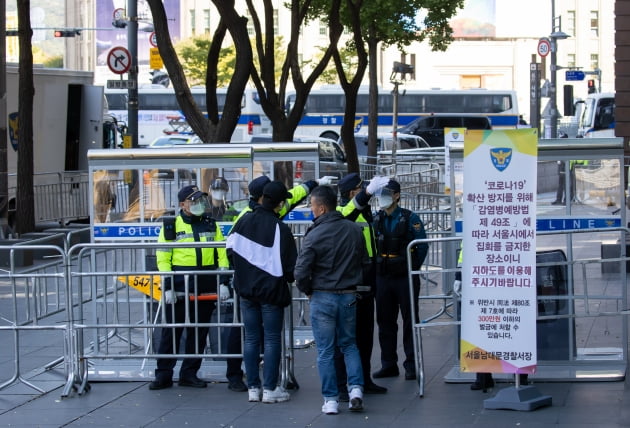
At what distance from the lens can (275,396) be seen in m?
8.57

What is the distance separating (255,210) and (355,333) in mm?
1224

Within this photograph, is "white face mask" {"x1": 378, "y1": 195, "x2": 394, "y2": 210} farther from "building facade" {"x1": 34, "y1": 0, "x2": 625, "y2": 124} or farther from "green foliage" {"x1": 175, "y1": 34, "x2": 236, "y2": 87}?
"building facade" {"x1": 34, "y1": 0, "x2": 625, "y2": 124}

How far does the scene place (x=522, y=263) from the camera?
26.5ft

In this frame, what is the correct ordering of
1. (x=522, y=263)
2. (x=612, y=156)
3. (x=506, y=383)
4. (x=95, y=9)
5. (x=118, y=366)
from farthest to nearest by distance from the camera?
(x=95, y=9) < (x=612, y=156) < (x=118, y=366) < (x=506, y=383) < (x=522, y=263)

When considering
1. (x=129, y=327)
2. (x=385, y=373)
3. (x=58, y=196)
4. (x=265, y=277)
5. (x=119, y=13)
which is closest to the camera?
(x=265, y=277)

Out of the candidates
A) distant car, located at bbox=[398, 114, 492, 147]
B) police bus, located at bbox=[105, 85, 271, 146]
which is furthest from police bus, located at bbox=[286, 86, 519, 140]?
police bus, located at bbox=[105, 85, 271, 146]

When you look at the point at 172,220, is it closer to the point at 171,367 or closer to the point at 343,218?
the point at 171,367

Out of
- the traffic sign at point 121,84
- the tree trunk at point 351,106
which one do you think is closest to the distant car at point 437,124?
the tree trunk at point 351,106

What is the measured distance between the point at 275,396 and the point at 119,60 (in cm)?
1479

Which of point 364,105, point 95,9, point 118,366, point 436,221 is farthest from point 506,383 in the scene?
point 95,9

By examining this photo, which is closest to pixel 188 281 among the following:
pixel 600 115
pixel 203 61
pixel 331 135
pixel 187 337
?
pixel 187 337

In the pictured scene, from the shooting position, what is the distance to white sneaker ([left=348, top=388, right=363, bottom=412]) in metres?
8.15

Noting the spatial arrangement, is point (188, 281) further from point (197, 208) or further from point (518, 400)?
point (518, 400)

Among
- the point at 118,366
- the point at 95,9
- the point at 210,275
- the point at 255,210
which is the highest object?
the point at 95,9
